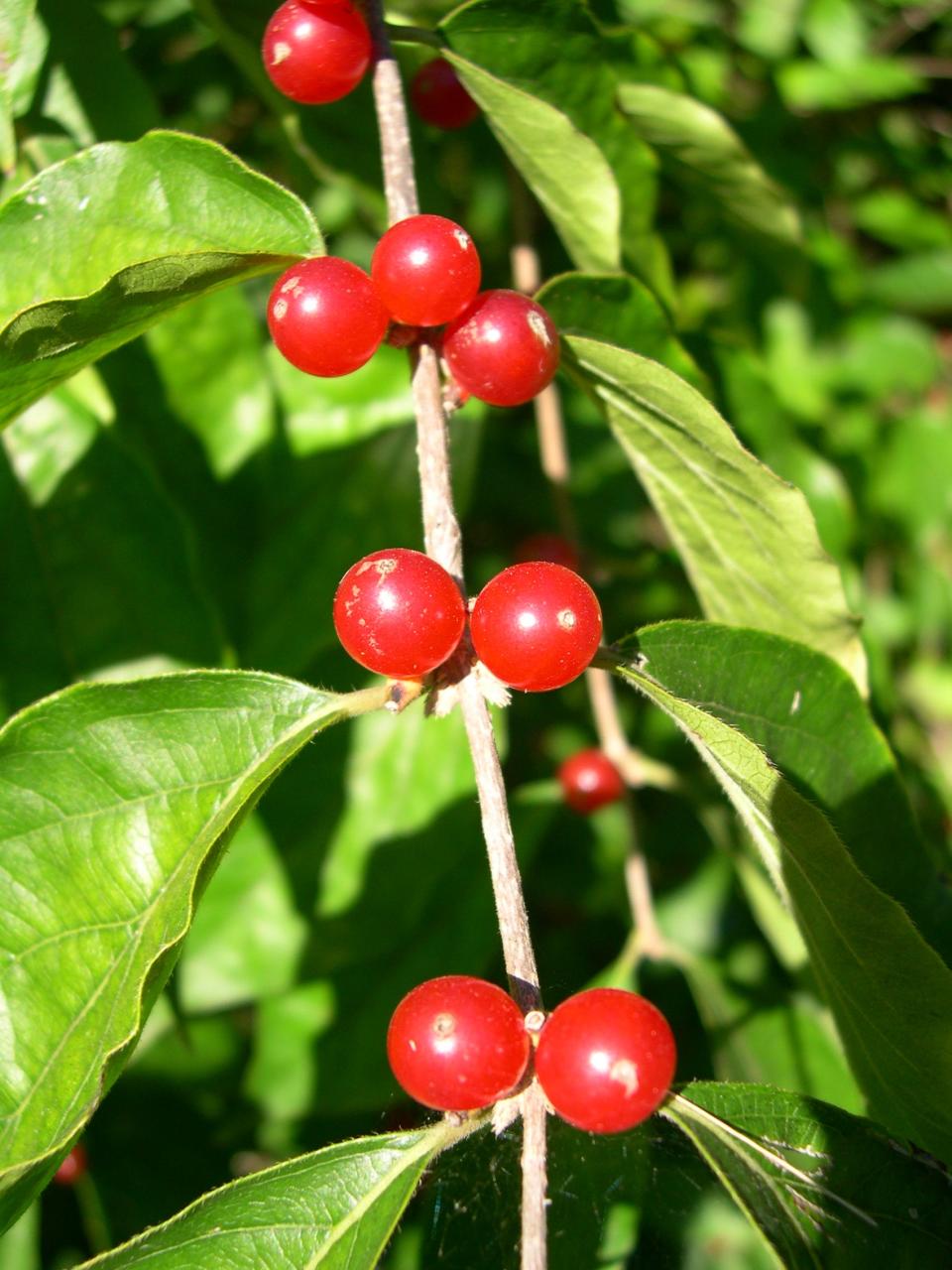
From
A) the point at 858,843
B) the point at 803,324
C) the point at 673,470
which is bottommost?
the point at 803,324

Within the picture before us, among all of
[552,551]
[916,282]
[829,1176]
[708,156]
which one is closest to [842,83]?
[916,282]

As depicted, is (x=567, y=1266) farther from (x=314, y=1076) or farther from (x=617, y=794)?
(x=617, y=794)

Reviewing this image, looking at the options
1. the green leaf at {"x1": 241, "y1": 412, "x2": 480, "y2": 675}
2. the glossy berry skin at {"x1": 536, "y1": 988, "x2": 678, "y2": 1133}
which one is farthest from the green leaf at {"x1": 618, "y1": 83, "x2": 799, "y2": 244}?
the glossy berry skin at {"x1": 536, "y1": 988, "x2": 678, "y2": 1133}

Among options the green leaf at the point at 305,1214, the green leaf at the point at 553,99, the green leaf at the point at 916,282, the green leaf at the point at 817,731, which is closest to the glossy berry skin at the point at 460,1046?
the green leaf at the point at 305,1214

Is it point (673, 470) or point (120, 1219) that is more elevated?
point (673, 470)

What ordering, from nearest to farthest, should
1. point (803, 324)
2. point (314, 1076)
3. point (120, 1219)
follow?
1. point (314, 1076)
2. point (120, 1219)
3. point (803, 324)

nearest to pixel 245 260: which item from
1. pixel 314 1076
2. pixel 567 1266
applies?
pixel 567 1266

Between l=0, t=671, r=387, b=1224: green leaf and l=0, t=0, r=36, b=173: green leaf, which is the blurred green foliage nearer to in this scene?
l=0, t=0, r=36, b=173: green leaf

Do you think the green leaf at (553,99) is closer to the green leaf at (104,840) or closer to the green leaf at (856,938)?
the green leaf at (856,938)

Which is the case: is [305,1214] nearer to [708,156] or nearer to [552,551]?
[552,551]
